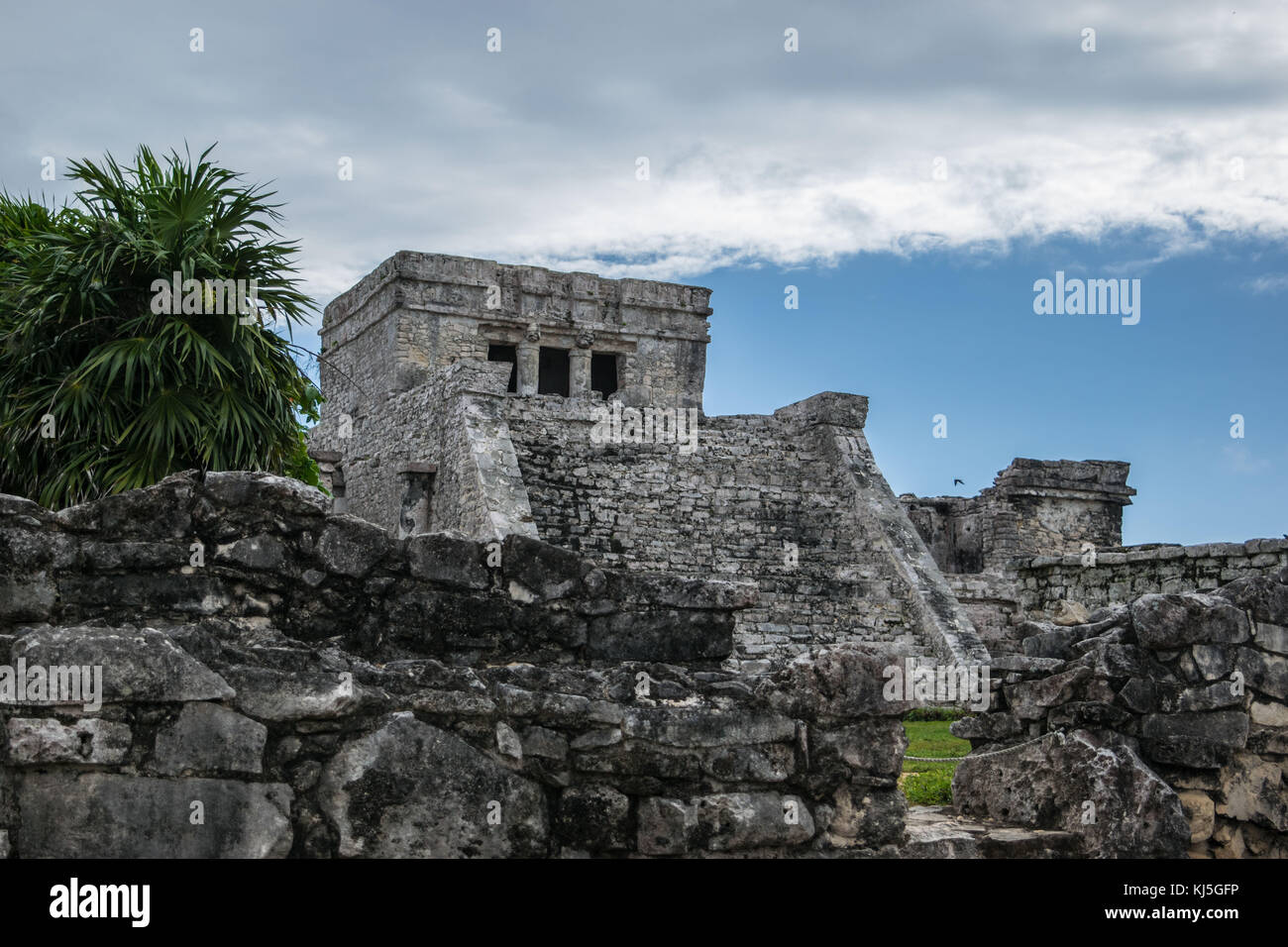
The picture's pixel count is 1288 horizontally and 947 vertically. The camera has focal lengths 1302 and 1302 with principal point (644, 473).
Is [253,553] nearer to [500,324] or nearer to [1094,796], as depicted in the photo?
[1094,796]

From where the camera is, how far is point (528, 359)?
76.6 feet

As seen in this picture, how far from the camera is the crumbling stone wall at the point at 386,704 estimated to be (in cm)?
329

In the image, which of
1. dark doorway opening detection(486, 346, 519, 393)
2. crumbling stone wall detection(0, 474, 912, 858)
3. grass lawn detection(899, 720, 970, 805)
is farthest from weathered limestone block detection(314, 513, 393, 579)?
dark doorway opening detection(486, 346, 519, 393)

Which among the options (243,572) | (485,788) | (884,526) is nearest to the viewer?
(485,788)

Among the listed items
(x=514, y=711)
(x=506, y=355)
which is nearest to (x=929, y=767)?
(x=514, y=711)

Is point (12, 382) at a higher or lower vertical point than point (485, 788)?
higher

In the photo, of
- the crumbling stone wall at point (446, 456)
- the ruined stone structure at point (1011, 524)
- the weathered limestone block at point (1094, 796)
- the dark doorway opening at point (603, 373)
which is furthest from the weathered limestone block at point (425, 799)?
the dark doorway opening at point (603, 373)

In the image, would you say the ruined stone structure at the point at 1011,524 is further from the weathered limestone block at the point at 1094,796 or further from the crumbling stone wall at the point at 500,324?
the weathered limestone block at the point at 1094,796

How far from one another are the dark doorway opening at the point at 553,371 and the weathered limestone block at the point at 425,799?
69.7 feet

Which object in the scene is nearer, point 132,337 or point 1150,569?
point 132,337
